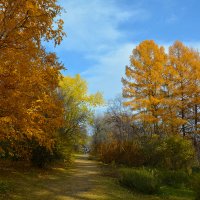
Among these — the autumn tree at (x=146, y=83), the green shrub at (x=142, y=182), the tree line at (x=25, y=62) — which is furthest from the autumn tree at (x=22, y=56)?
the autumn tree at (x=146, y=83)

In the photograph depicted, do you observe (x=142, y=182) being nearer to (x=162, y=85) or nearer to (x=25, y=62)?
(x=25, y=62)

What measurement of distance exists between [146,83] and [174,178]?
1369 cm

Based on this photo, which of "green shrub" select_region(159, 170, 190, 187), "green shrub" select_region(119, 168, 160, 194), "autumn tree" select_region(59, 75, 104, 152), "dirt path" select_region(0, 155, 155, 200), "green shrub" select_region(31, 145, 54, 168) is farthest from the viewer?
"autumn tree" select_region(59, 75, 104, 152)

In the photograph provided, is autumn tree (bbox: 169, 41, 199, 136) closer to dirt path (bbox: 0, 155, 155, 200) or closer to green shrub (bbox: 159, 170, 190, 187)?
green shrub (bbox: 159, 170, 190, 187)

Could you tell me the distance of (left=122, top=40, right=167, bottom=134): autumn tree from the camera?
2558cm

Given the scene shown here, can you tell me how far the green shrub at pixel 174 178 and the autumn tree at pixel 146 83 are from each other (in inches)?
431

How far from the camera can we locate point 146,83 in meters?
26.6

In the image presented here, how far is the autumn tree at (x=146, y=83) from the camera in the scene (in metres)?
25.6

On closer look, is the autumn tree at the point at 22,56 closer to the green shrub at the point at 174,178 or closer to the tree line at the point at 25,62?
the tree line at the point at 25,62

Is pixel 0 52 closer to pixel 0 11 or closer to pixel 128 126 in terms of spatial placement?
pixel 0 11

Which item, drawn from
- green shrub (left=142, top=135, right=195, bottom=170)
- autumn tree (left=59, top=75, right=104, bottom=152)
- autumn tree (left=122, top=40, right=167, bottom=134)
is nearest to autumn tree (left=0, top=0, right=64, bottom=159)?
green shrub (left=142, top=135, right=195, bottom=170)

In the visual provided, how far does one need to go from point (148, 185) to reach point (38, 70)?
555cm

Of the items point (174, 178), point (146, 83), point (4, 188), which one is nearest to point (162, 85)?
point (146, 83)

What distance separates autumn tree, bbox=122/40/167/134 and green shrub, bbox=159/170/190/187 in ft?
35.9
